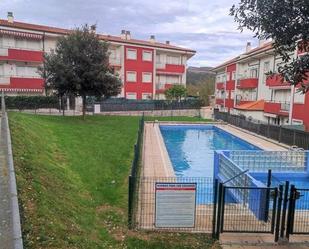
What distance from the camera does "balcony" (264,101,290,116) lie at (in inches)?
1247

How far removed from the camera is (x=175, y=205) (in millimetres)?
7723

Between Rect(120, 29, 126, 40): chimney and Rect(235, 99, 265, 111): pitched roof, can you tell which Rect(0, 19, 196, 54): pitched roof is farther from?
Rect(235, 99, 265, 111): pitched roof

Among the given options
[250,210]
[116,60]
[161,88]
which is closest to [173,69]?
[161,88]

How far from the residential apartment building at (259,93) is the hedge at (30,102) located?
889 inches

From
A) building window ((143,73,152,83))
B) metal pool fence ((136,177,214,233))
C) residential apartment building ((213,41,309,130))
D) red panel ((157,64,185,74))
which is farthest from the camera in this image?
red panel ((157,64,185,74))

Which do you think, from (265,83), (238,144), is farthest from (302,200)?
(265,83)

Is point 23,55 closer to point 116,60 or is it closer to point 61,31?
point 61,31

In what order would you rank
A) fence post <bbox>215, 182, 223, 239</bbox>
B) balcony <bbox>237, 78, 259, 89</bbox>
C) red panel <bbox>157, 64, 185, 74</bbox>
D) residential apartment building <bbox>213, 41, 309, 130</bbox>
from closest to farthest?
fence post <bbox>215, 182, 223, 239</bbox> → residential apartment building <bbox>213, 41, 309, 130</bbox> → balcony <bbox>237, 78, 259, 89</bbox> → red panel <bbox>157, 64, 185, 74</bbox>

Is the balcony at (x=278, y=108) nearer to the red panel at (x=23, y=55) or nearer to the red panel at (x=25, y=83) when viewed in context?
the red panel at (x=25, y=83)

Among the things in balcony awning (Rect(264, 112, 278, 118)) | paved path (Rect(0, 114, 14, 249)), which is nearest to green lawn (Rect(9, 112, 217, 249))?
paved path (Rect(0, 114, 14, 249))

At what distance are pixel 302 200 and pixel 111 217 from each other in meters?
5.49

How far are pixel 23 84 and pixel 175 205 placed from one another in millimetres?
35678

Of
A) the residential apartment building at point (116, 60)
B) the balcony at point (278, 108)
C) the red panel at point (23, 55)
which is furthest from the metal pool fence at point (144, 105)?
the balcony at point (278, 108)

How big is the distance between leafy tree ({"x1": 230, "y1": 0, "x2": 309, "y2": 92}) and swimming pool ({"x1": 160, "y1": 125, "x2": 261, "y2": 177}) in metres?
12.1
